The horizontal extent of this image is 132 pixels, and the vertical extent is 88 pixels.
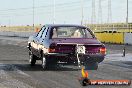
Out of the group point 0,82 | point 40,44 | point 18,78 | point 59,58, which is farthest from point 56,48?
point 0,82

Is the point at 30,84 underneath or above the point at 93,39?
underneath

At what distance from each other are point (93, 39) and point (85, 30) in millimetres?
874

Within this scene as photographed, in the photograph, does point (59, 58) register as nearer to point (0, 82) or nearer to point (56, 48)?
point (56, 48)

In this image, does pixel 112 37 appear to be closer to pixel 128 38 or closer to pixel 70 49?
pixel 128 38

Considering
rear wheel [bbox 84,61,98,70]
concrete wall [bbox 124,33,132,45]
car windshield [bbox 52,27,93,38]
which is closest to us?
rear wheel [bbox 84,61,98,70]

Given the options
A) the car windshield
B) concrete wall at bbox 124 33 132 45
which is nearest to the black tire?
the car windshield

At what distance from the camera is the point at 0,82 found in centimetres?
1086

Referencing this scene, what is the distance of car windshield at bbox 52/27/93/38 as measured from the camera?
574 inches

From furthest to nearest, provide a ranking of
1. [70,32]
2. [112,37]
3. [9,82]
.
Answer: [112,37]
[70,32]
[9,82]

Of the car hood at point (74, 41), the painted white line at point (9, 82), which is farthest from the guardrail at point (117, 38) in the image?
the painted white line at point (9, 82)

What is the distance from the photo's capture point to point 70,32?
580 inches

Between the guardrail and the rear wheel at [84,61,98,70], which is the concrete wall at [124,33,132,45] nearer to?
the guardrail

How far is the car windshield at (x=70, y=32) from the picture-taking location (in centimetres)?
1457

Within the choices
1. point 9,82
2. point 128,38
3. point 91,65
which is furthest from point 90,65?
point 128,38
